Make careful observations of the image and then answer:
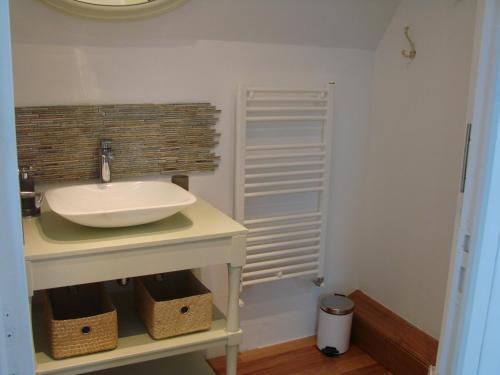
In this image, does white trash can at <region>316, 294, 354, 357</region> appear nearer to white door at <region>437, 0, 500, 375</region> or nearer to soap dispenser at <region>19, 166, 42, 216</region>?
white door at <region>437, 0, 500, 375</region>

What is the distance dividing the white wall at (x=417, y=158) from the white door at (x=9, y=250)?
6.52 ft

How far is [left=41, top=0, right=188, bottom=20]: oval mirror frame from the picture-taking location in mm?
1939

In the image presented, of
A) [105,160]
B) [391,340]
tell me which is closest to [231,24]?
[105,160]

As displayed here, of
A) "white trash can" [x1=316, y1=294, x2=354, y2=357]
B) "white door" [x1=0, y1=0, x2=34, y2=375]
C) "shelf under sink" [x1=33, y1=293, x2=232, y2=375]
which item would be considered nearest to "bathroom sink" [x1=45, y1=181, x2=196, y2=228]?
"shelf under sink" [x1=33, y1=293, x2=232, y2=375]

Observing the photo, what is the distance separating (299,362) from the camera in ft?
8.71

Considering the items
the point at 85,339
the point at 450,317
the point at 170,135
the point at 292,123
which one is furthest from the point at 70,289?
the point at 450,317

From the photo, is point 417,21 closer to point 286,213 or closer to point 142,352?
point 286,213

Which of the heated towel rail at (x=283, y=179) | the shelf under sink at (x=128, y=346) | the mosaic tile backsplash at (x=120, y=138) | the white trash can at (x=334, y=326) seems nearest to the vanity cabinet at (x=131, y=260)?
the shelf under sink at (x=128, y=346)

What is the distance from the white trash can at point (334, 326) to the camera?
267 centimetres

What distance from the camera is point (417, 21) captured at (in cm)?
246

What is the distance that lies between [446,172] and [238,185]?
3.21 ft

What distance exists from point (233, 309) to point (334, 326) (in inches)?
36.6

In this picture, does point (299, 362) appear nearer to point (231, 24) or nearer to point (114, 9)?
point (231, 24)

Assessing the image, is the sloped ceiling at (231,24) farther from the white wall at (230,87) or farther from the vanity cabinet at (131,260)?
the vanity cabinet at (131,260)
